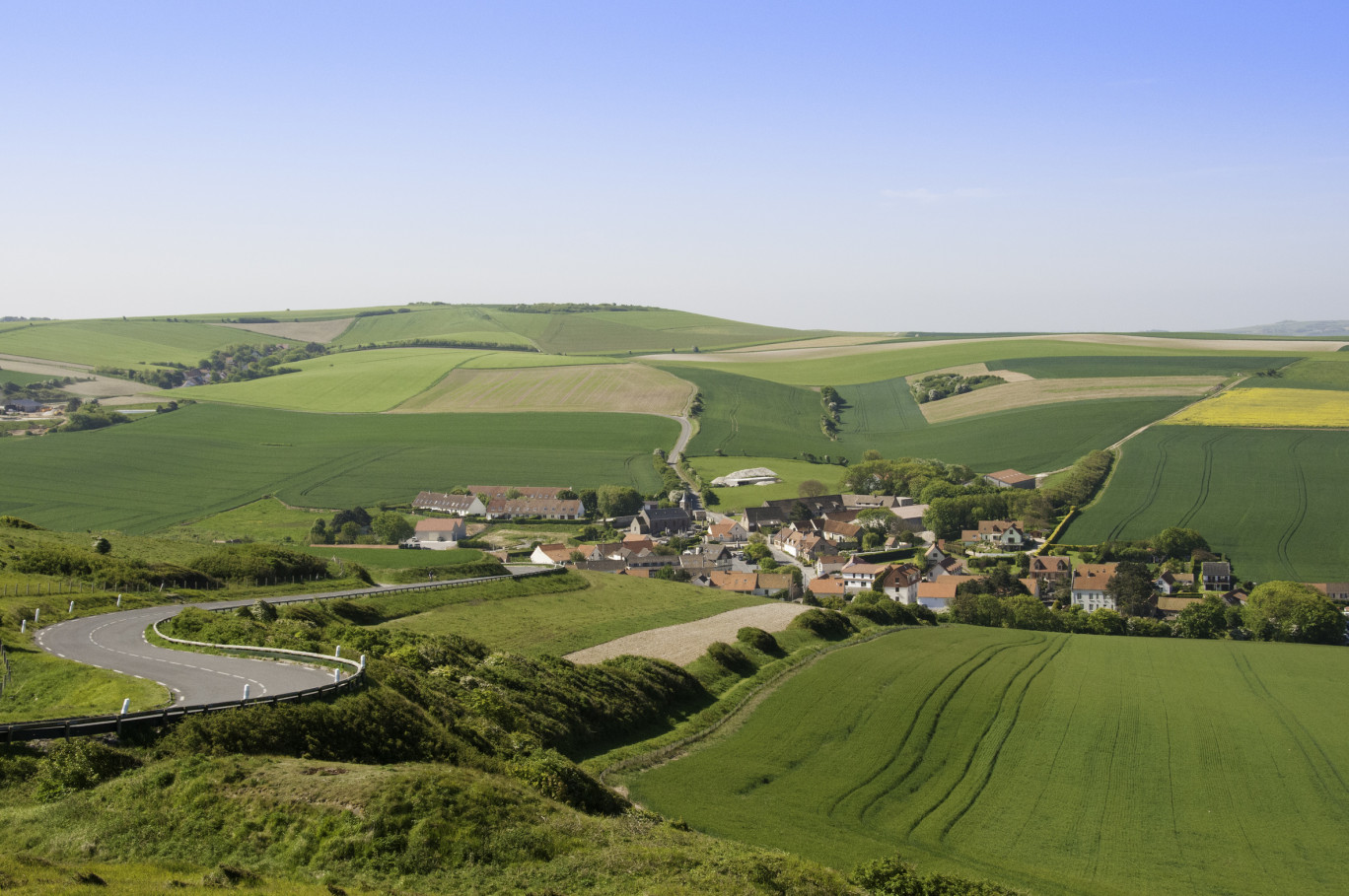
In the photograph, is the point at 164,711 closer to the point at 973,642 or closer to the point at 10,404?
the point at 973,642

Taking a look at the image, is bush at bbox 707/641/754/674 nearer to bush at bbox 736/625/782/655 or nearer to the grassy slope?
bush at bbox 736/625/782/655

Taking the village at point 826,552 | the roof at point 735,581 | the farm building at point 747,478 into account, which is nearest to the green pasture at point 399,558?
the village at point 826,552

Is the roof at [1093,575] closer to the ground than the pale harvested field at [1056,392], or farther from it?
closer to the ground

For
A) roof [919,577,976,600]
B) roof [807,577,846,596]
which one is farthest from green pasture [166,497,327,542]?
roof [919,577,976,600]

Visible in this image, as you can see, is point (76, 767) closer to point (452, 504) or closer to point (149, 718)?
point (149, 718)

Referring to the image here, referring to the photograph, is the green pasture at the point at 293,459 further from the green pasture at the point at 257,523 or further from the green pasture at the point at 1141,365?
the green pasture at the point at 1141,365

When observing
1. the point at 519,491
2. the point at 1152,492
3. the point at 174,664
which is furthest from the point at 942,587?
the point at 174,664
